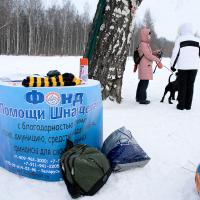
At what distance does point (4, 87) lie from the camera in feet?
8.14

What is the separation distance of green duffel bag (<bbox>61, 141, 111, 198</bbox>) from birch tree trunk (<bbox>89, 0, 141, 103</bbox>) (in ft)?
9.24

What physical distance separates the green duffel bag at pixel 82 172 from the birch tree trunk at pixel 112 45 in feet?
9.24

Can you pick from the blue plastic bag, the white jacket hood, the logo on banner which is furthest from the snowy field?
the white jacket hood

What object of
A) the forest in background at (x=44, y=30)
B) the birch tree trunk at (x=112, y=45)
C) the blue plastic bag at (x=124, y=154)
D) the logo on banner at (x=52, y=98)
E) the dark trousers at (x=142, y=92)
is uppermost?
the forest in background at (x=44, y=30)

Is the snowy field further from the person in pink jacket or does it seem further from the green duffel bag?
the person in pink jacket

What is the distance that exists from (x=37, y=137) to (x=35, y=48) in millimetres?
40237

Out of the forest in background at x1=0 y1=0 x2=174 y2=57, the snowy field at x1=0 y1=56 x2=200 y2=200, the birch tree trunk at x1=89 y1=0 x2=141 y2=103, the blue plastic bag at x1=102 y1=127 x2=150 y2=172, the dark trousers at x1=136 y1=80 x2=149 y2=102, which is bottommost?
the snowy field at x1=0 y1=56 x2=200 y2=200

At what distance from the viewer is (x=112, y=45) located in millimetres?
4969

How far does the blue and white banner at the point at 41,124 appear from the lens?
241 centimetres

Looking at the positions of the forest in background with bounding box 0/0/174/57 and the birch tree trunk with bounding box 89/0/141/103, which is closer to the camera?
the birch tree trunk with bounding box 89/0/141/103

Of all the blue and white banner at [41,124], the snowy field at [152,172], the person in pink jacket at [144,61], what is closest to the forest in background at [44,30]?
the person in pink jacket at [144,61]

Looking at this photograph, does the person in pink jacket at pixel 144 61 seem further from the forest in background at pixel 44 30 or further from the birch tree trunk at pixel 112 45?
the forest in background at pixel 44 30

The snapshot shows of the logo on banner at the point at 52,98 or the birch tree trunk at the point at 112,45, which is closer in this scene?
the logo on banner at the point at 52,98

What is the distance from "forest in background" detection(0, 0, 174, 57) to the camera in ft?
128
